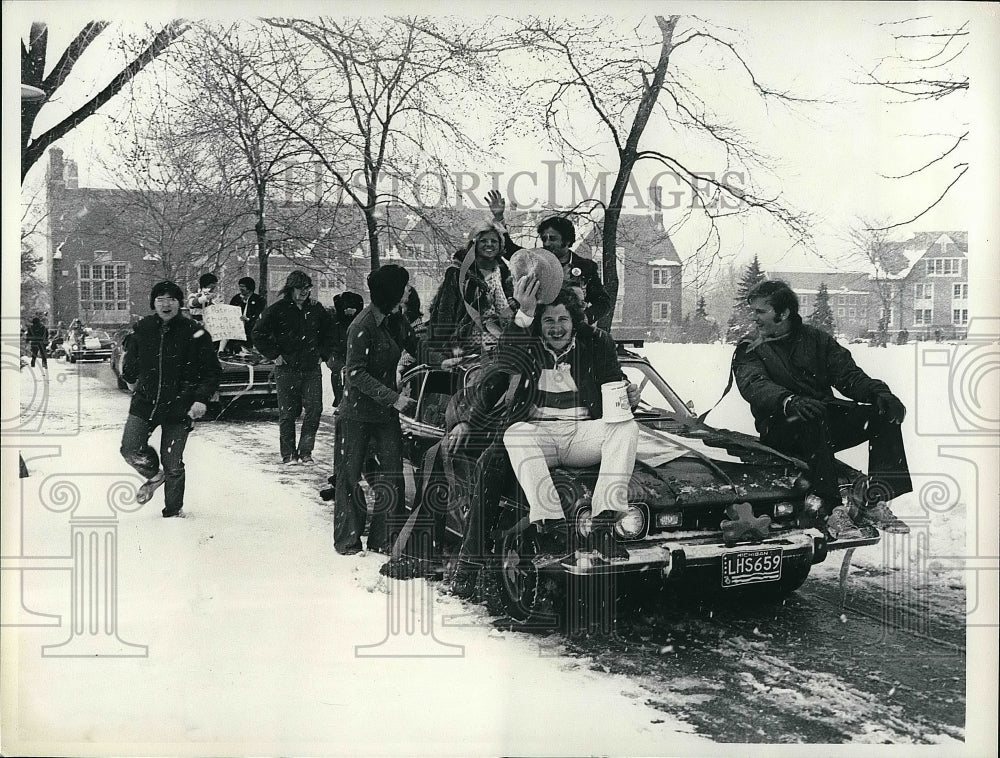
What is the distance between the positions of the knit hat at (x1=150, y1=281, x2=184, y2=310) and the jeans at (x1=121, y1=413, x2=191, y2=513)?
67 cm

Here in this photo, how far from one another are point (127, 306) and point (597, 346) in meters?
2.63

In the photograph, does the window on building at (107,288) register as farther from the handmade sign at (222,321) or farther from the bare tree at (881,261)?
the bare tree at (881,261)

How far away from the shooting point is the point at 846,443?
475cm

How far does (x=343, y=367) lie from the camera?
479cm

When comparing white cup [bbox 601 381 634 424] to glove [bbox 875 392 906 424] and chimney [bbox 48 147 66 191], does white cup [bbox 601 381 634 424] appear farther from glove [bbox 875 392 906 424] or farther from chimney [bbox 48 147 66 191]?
chimney [bbox 48 147 66 191]

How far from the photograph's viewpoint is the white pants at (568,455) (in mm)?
4090

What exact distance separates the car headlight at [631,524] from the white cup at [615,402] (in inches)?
22.6

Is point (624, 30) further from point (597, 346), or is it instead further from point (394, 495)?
point (394, 495)

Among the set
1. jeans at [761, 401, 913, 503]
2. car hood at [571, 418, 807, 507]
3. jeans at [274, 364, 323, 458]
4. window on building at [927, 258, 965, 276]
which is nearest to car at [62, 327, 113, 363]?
jeans at [274, 364, 323, 458]

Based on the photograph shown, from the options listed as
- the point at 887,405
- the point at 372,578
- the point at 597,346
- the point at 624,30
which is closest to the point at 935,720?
the point at 887,405

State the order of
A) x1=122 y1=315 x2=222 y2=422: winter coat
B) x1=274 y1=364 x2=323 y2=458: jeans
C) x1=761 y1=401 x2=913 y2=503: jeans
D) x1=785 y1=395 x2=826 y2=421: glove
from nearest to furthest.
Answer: x1=761 y1=401 x2=913 y2=503: jeans < x1=785 y1=395 x2=826 y2=421: glove < x1=122 y1=315 x2=222 y2=422: winter coat < x1=274 y1=364 x2=323 y2=458: jeans

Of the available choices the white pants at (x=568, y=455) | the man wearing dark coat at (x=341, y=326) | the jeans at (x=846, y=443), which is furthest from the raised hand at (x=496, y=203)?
the jeans at (x=846, y=443)

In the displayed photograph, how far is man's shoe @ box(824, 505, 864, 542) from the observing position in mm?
4457

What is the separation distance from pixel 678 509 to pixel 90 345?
3.32 metres
